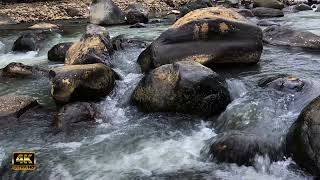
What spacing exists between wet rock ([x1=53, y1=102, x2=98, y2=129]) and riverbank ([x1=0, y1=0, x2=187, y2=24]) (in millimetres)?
16012

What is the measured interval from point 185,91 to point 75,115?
1975 millimetres

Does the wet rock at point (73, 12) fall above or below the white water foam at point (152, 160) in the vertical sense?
below

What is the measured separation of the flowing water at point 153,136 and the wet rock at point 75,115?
17 centimetres

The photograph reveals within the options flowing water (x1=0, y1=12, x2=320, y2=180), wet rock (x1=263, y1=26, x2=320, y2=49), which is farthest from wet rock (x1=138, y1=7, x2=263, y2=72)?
wet rock (x1=263, y1=26, x2=320, y2=49)

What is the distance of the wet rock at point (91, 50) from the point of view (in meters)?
10.3

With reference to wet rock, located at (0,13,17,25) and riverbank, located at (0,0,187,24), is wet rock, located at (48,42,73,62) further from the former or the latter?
riverbank, located at (0,0,187,24)

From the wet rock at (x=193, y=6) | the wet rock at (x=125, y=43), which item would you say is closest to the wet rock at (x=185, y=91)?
the wet rock at (x=125, y=43)

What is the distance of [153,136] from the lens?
22.8 feet

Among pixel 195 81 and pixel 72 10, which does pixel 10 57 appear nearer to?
pixel 195 81

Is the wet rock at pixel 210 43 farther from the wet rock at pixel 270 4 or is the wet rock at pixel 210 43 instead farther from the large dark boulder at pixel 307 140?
the wet rock at pixel 270 4

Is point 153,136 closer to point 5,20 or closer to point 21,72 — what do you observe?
point 21,72

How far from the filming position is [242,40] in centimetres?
1004

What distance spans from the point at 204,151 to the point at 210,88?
175 centimetres

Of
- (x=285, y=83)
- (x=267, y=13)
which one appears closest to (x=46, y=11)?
(x=267, y=13)
